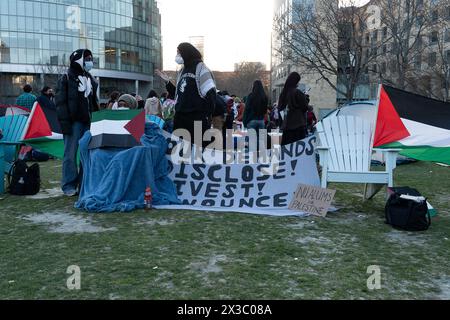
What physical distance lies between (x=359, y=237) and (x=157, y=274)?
2.26 meters

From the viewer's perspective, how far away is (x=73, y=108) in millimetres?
6723

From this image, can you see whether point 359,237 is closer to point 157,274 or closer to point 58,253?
point 157,274

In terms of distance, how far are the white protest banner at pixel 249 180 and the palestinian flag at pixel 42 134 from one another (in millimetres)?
2479

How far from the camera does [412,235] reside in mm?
4961

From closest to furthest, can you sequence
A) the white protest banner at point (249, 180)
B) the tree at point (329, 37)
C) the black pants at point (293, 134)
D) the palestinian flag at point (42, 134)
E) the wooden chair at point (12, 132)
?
the white protest banner at point (249, 180) < the palestinian flag at point (42, 134) < the wooden chair at point (12, 132) < the black pants at point (293, 134) < the tree at point (329, 37)

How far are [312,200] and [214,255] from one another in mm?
2139

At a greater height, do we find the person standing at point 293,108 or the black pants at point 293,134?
the person standing at point 293,108

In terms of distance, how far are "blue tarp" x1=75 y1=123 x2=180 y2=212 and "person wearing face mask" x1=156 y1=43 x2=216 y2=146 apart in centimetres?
58

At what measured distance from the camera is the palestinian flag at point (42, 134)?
7.67m

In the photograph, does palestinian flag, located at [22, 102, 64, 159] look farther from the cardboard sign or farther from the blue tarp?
the cardboard sign

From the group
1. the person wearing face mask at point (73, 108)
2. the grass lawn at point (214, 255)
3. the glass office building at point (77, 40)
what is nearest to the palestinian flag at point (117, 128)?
the person wearing face mask at point (73, 108)

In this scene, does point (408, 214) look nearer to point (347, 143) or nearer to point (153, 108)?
point (347, 143)

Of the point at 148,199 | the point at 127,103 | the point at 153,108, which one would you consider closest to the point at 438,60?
the point at 153,108

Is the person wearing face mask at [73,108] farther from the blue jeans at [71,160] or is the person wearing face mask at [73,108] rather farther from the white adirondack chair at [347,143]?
the white adirondack chair at [347,143]
